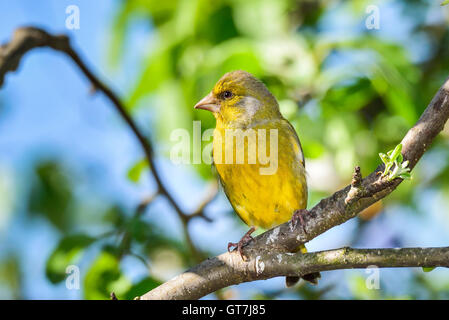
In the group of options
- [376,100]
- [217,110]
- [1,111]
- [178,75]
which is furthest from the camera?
[1,111]

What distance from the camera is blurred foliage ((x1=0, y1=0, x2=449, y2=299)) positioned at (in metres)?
4.08

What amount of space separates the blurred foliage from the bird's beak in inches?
3.3

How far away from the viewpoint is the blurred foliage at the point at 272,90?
13.4 feet

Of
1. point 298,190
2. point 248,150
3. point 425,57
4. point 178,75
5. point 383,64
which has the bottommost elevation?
point 298,190

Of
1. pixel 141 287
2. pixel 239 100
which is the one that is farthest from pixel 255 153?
pixel 141 287

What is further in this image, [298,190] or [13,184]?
[13,184]

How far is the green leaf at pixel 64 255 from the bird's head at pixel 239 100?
62.9 inches

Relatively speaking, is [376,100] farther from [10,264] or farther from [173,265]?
[10,264]

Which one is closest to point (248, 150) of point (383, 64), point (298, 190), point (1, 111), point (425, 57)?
point (298, 190)

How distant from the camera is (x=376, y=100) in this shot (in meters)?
6.38

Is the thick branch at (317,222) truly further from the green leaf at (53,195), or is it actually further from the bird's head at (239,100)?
the green leaf at (53,195)

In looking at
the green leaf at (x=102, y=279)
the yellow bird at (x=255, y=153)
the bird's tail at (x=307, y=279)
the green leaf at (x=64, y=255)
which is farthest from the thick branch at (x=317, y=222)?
the bird's tail at (x=307, y=279)

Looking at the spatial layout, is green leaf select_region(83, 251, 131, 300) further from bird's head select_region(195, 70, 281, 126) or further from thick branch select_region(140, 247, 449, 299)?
bird's head select_region(195, 70, 281, 126)

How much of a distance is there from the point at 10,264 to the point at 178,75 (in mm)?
3101
